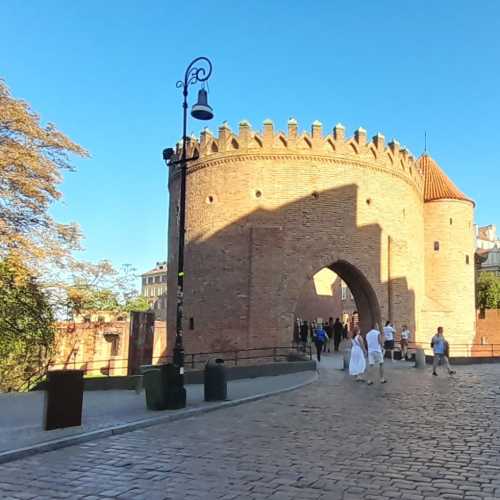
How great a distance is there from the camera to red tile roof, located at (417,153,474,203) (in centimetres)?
3063

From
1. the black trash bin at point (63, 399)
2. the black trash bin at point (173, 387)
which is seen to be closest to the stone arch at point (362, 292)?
the black trash bin at point (173, 387)

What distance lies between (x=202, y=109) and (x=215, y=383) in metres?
5.46

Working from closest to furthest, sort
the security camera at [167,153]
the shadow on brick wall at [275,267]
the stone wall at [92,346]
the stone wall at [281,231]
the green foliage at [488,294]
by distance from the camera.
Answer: the security camera at [167,153] < the shadow on brick wall at [275,267] < the stone wall at [281,231] < the stone wall at [92,346] < the green foliage at [488,294]

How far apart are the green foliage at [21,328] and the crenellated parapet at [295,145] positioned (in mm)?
9674

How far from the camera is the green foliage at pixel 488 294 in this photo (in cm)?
5022

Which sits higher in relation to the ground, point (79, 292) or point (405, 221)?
point (405, 221)

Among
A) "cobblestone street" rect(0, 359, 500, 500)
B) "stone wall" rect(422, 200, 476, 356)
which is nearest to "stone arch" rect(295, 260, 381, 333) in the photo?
"stone wall" rect(422, 200, 476, 356)

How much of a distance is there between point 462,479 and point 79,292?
15.7 meters

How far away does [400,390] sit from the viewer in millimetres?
13156

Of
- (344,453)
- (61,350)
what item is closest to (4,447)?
(344,453)

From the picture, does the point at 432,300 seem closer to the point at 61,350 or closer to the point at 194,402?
the point at 61,350

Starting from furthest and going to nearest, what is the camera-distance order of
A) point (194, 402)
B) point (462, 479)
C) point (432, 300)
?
point (432, 300) → point (194, 402) → point (462, 479)

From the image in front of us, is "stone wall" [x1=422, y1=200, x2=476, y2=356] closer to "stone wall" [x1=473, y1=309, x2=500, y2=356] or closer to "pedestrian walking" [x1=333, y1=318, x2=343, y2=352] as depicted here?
"pedestrian walking" [x1=333, y1=318, x2=343, y2=352]

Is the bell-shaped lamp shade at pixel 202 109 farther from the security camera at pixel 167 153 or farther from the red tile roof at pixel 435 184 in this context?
the red tile roof at pixel 435 184
